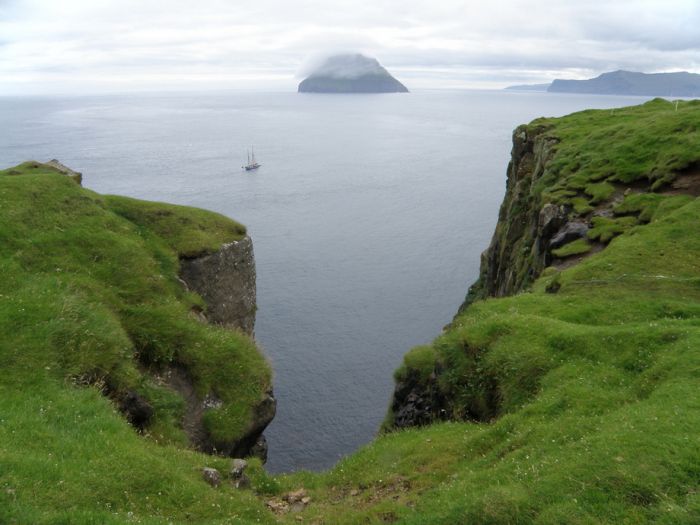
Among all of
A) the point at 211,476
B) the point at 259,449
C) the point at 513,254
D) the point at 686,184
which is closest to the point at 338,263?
the point at 513,254

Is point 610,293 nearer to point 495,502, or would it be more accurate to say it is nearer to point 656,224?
point 656,224

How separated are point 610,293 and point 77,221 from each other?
28.6 meters

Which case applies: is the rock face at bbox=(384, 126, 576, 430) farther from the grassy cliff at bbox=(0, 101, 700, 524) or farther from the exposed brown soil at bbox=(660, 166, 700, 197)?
the exposed brown soil at bbox=(660, 166, 700, 197)

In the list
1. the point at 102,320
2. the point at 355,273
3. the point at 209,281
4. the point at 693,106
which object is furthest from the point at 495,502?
the point at 355,273

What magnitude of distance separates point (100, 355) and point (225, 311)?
14743mm

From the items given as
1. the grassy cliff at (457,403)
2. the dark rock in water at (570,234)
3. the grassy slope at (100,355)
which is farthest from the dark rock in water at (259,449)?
the dark rock in water at (570,234)

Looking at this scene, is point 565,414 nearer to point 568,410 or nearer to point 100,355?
point 568,410

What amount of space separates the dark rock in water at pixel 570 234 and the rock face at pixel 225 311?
2113 centimetres

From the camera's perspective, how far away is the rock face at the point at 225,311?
26.9m

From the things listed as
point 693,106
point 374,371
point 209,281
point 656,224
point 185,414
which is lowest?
point 374,371

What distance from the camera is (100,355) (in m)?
23.4

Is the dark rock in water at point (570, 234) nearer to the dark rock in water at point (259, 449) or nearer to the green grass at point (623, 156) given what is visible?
the green grass at point (623, 156)

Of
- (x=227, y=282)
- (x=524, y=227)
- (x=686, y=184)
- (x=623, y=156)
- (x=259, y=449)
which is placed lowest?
(x=259, y=449)

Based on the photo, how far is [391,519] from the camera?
17.2m
